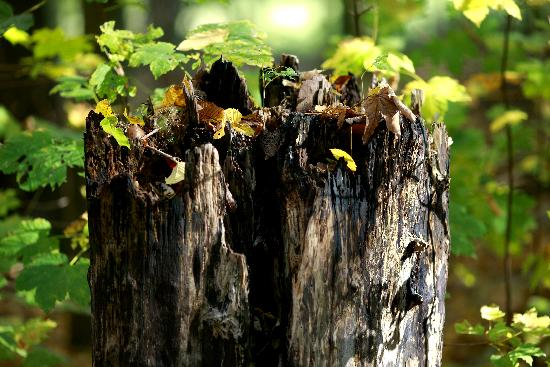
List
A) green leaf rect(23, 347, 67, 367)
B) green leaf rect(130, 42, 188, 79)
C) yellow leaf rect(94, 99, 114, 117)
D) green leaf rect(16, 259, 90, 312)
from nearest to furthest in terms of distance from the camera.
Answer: yellow leaf rect(94, 99, 114, 117)
green leaf rect(130, 42, 188, 79)
green leaf rect(16, 259, 90, 312)
green leaf rect(23, 347, 67, 367)

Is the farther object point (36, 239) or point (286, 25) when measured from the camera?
point (286, 25)

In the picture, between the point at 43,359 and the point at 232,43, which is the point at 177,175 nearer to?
the point at 232,43

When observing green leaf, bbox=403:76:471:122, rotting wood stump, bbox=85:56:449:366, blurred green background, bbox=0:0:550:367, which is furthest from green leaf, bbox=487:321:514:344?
green leaf, bbox=403:76:471:122

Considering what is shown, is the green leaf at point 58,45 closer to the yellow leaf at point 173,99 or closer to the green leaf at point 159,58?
the green leaf at point 159,58

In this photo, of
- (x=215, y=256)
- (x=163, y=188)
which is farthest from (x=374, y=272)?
(x=163, y=188)

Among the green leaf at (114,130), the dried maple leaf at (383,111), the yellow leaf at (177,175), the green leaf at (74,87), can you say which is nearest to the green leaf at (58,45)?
the green leaf at (74,87)

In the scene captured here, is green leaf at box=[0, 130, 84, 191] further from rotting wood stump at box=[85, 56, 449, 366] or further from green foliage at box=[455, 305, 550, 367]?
green foliage at box=[455, 305, 550, 367]

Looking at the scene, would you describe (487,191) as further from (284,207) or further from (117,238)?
(117,238)
